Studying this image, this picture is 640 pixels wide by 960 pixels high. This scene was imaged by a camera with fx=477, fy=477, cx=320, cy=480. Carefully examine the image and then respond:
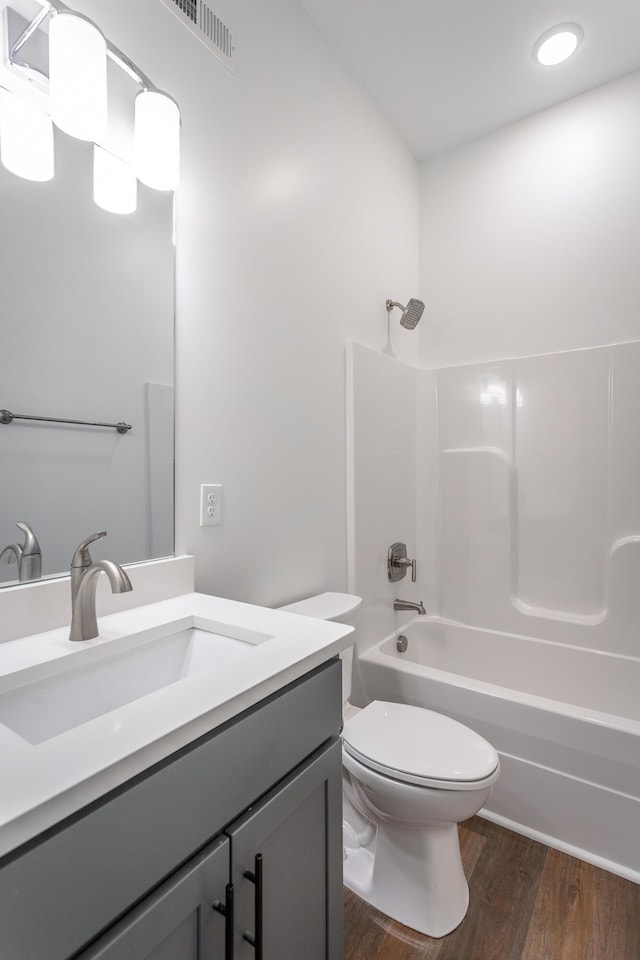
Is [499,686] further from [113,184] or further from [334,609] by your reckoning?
[113,184]

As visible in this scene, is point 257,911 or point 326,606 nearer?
point 257,911

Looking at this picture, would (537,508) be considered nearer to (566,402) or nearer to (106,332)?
(566,402)

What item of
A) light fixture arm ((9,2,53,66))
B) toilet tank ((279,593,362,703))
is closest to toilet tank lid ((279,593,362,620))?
toilet tank ((279,593,362,703))

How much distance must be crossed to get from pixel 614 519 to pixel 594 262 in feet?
3.82

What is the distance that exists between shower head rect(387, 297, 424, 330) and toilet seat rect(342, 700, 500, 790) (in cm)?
167

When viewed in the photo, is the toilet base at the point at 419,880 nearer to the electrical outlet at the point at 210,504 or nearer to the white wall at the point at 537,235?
the electrical outlet at the point at 210,504

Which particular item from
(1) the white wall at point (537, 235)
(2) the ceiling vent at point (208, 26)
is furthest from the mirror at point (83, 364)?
(1) the white wall at point (537, 235)

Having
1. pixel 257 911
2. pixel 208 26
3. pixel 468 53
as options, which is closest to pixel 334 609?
pixel 257 911

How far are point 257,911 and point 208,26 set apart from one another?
79.4 inches

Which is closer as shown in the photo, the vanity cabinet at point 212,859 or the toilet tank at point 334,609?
the vanity cabinet at point 212,859

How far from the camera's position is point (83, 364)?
109 centimetres

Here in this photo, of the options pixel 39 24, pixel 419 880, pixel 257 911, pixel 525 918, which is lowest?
pixel 525 918

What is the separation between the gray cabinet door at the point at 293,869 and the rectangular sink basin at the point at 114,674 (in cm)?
26

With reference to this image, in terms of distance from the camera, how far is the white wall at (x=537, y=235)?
2107mm
